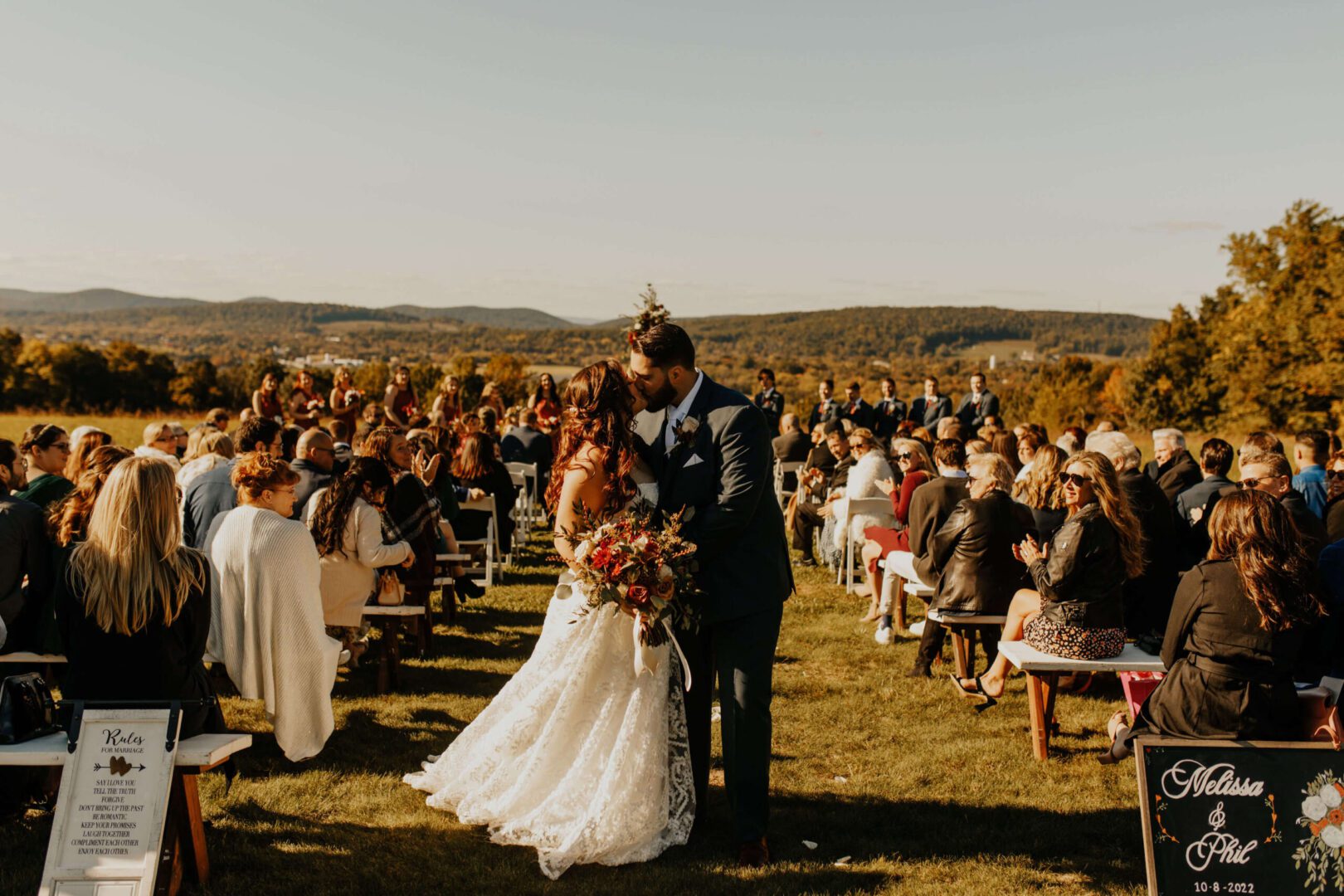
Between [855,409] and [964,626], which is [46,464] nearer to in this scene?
[964,626]

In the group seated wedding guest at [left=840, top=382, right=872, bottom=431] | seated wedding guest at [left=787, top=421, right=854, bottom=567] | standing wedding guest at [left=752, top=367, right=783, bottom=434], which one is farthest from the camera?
seated wedding guest at [left=840, top=382, right=872, bottom=431]

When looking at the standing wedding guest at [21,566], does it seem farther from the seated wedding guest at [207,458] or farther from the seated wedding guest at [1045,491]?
the seated wedding guest at [1045,491]

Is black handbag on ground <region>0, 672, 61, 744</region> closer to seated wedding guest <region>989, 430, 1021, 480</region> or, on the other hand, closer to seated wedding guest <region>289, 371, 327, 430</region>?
seated wedding guest <region>989, 430, 1021, 480</region>

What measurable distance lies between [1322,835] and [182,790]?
13.9 ft

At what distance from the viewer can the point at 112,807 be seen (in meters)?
3.80

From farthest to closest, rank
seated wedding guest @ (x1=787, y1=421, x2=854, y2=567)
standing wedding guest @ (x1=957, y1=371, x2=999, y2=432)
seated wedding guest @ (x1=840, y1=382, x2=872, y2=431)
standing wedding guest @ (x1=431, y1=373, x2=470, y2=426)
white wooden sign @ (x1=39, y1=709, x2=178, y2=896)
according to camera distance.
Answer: seated wedding guest @ (x1=840, y1=382, x2=872, y2=431), standing wedding guest @ (x1=957, y1=371, x2=999, y2=432), standing wedding guest @ (x1=431, y1=373, x2=470, y2=426), seated wedding guest @ (x1=787, y1=421, x2=854, y2=567), white wooden sign @ (x1=39, y1=709, x2=178, y2=896)

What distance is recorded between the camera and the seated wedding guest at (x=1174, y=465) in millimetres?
8188

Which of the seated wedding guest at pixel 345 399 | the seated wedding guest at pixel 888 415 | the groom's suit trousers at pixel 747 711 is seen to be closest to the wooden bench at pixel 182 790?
the groom's suit trousers at pixel 747 711

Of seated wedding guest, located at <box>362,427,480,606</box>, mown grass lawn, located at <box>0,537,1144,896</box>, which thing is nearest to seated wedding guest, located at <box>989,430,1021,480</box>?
mown grass lawn, located at <box>0,537,1144,896</box>

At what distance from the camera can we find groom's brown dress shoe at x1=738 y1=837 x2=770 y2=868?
4398 millimetres

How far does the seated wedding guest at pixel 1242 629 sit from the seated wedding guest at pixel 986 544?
2367 millimetres

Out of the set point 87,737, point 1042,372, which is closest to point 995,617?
point 87,737

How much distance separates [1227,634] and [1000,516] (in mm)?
2654

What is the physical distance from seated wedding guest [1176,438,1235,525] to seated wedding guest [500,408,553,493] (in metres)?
8.31
